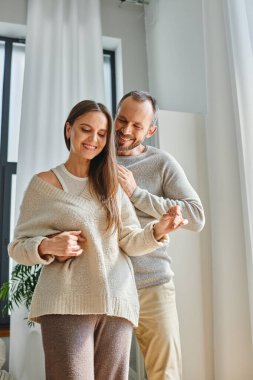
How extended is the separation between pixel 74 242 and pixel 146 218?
1.34 feet

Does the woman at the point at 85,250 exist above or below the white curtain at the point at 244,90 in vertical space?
below

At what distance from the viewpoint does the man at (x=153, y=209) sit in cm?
112

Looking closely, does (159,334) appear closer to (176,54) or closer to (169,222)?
(169,222)

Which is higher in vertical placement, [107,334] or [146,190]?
[146,190]

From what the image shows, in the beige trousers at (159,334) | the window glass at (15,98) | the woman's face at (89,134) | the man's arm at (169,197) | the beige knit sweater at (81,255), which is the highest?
the window glass at (15,98)

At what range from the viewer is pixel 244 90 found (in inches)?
69.1

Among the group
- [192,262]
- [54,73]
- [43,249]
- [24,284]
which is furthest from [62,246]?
[54,73]

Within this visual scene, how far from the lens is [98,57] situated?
8.81 feet

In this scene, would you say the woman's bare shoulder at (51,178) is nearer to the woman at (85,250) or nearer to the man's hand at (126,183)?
the woman at (85,250)

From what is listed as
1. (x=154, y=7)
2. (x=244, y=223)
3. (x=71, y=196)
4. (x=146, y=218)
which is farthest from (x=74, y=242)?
(x=154, y=7)

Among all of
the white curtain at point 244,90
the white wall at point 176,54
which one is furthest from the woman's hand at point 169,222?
the white wall at point 176,54

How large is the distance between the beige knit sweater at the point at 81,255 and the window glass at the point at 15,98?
6.19 feet

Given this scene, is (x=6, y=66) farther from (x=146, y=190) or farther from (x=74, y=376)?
(x=74, y=376)

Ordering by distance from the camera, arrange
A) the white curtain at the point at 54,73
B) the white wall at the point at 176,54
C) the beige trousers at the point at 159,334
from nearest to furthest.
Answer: the beige trousers at the point at 159,334 → the white wall at the point at 176,54 → the white curtain at the point at 54,73
